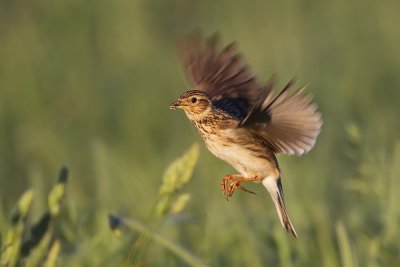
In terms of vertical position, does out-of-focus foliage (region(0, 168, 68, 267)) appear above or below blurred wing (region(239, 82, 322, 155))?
below

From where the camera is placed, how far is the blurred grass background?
5.18 m

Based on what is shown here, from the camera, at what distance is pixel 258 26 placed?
37.2 feet

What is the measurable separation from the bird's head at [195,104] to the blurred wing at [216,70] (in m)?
0.42

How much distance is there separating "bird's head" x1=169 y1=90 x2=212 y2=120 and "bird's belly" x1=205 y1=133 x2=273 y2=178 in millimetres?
213

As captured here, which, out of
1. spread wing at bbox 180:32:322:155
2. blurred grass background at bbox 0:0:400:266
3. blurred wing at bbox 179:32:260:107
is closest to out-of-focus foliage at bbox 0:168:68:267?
blurred grass background at bbox 0:0:400:266

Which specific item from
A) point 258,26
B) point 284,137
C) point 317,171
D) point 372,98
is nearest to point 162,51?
point 258,26

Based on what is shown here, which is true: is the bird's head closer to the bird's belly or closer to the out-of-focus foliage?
the bird's belly

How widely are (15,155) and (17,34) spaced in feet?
8.56

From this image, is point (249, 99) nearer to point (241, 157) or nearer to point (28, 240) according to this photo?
point (241, 157)

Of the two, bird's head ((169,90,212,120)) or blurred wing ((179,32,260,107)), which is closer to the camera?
bird's head ((169,90,212,120))

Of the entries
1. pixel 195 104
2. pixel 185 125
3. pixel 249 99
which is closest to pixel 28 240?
pixel 195 104

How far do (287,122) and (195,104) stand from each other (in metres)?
0.45

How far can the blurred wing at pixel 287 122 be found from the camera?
3.64 metres

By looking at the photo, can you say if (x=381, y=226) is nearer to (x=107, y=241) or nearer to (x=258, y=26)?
(x=107, y=241)
